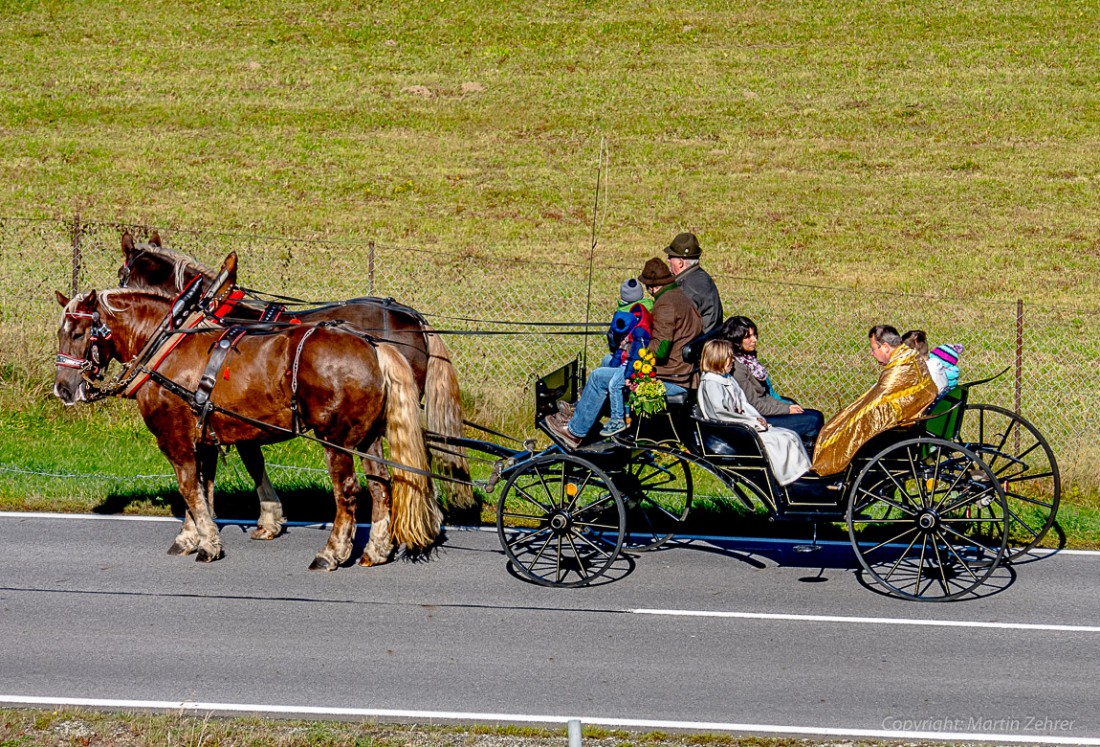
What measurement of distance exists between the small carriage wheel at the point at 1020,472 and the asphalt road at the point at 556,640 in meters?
0.59

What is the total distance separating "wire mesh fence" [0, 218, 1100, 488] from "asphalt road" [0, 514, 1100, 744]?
182 inches

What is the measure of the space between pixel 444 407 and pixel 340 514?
50.2 inches

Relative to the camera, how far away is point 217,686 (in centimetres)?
761

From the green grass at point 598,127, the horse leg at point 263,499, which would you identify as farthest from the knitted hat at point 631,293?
the green grass at point 598,127

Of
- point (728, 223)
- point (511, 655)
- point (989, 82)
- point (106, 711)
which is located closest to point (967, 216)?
point (728, 223)

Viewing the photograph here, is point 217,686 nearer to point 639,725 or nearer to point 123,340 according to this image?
point 639,725

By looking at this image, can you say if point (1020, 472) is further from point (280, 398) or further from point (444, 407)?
point (280, 398)

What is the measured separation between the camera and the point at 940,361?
9633mm

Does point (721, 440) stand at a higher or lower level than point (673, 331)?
lower

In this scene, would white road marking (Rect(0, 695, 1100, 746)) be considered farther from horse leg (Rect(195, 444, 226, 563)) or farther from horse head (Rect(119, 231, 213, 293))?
horse head (Rect(119, 231, 213, 293))

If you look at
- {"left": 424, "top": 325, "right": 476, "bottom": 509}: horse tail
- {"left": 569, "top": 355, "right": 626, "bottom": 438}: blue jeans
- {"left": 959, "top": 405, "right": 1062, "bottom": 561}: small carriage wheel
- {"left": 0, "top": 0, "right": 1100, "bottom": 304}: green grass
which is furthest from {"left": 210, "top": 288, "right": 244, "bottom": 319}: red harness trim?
{"left": 0, "top": 0, "right": 1100, "bottom": 304}: green grass

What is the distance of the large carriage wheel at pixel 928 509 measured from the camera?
9.14 m

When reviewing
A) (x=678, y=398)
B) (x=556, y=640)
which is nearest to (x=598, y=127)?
(x=678, y=398)

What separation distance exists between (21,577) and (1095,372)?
14.2 meters
